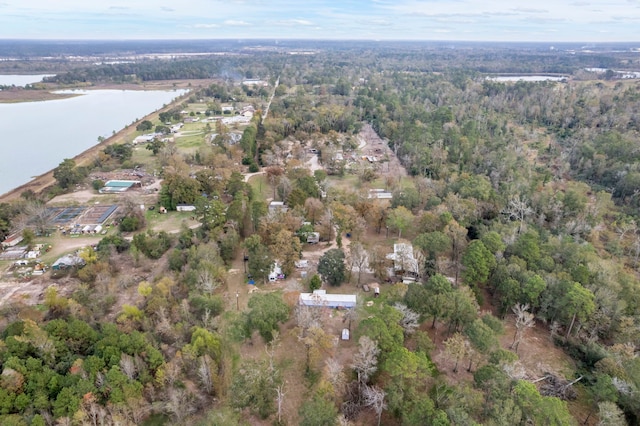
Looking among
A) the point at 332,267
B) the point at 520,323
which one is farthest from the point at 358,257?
the point at 520,323

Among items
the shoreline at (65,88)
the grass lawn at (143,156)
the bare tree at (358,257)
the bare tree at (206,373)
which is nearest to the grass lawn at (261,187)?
the grass lawn at (143,156)

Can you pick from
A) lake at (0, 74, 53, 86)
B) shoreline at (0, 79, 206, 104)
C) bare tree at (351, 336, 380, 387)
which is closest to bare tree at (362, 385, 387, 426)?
bare tree at (351, 336, 380, 387)

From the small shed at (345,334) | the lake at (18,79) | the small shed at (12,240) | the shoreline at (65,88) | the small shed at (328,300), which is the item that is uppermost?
the lake at (18,79)

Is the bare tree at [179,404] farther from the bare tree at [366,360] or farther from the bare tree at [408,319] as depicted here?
the bare tree at [408,319]

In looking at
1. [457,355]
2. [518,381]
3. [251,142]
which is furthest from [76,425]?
[251,142]

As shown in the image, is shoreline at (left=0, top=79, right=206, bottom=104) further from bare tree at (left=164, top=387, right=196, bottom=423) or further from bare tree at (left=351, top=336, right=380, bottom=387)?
bare tree at (left=351, top=336, right=380, bottom=387)
